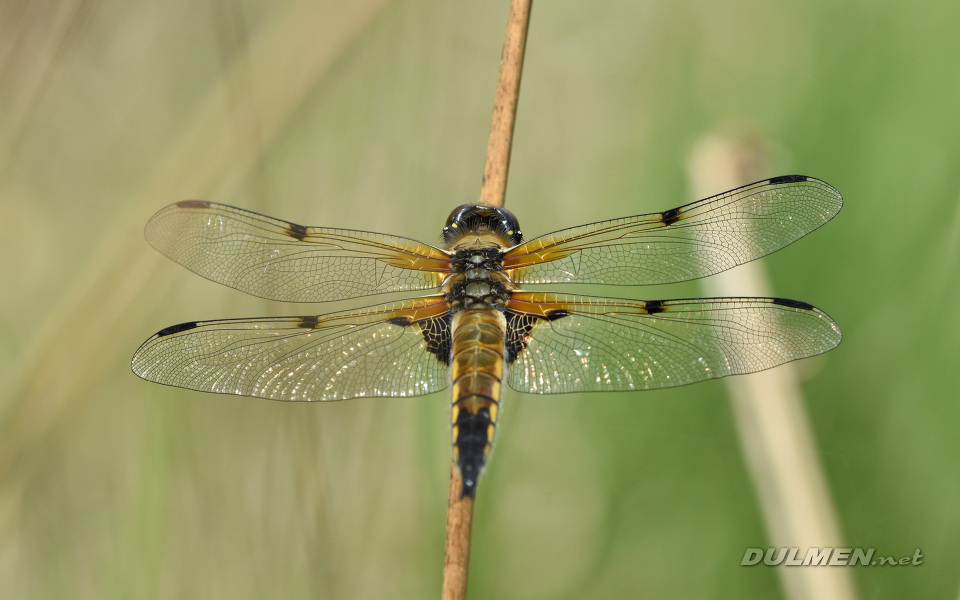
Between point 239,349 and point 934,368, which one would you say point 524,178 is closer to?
point 239,349

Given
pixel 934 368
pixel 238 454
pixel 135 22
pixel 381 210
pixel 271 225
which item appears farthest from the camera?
pixel 135 22

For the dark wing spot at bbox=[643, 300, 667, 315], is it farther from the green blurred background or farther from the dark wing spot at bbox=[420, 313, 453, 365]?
the dark wing spot at bbox=[420, 313, 453, 365]

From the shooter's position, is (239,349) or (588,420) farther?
(588,420)

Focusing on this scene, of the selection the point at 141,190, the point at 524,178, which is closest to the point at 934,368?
the point at 524,178

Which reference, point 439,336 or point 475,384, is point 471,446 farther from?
point 439,336

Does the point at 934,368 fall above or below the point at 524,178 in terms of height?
below

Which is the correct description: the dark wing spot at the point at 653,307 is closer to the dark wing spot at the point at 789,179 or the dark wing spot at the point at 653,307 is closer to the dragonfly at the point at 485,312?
the dragonfly at the point at 485,312

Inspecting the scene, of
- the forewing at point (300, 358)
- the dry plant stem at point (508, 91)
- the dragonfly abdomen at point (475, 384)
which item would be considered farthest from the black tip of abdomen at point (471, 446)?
the dry plant stem at point (508, 91)

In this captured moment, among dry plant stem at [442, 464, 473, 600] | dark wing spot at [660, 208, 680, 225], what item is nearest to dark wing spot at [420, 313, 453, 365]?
dry plant stem at [442, 464, 473, 600]
